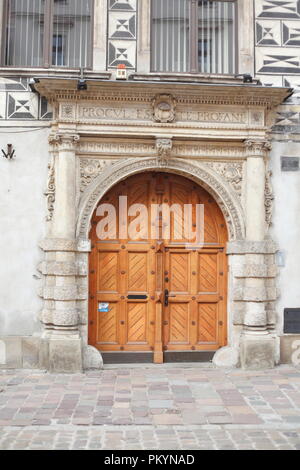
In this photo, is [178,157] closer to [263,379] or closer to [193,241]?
[193,241]

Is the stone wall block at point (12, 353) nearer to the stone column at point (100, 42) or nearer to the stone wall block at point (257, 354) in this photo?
the stone wall block at point (257, 354)

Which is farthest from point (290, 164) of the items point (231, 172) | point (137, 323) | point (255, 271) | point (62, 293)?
point (62, 293)

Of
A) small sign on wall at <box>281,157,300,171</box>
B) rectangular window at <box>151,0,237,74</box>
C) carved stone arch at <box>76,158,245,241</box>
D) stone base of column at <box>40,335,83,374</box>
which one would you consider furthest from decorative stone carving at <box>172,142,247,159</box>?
stone base of column at <box>40,335,83,374</box>

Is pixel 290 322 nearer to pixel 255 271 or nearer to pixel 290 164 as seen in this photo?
pixel 255 271

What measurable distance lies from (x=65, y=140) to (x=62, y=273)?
1912mm

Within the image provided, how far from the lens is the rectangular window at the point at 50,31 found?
7.85 meters

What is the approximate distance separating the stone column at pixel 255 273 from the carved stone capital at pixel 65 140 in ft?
8.35

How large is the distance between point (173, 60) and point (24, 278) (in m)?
4.02

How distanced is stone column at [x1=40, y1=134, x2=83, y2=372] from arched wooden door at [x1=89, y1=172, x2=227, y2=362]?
0.50m

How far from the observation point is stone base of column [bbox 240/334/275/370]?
748 cm

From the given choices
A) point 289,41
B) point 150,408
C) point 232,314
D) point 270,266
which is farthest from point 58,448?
point 289,41

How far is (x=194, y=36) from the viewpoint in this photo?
8039 millimetres

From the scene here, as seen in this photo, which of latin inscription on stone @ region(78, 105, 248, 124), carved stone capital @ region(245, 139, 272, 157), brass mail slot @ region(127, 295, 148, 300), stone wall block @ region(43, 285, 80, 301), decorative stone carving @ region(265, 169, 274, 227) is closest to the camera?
stone wall block @ region(43, 285, 80, 301)

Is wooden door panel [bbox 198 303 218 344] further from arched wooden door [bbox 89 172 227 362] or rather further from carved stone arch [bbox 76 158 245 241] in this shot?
carved stone arch [bbox 76 158 245 241]
